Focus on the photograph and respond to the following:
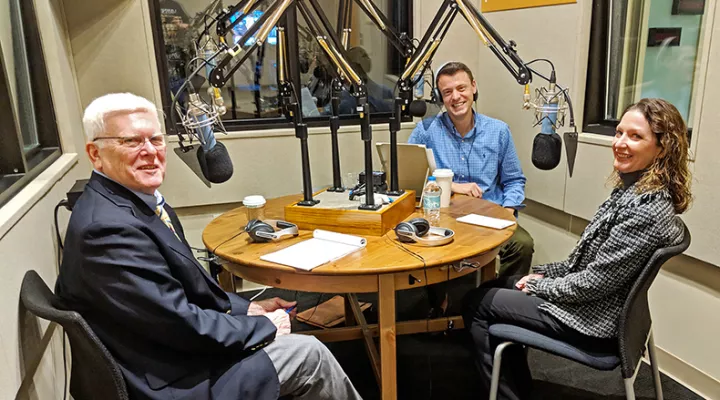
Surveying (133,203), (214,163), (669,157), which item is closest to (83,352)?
(133,203)

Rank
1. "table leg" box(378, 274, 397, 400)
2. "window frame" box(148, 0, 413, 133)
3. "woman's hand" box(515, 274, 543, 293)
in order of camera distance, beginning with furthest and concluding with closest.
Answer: "window frame" box(148, 0, 413, 133), "woman's hand" box(515, 274, 543, 293), "table leg" box(378, 274, 397, 400)

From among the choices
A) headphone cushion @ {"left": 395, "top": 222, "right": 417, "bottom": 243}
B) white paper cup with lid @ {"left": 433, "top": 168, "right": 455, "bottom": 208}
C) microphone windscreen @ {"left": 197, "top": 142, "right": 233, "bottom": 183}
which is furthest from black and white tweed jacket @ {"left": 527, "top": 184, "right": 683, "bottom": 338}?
microphone windscreen @ {"left": 197, "top": 142, "right": 233, "bottom": 183}

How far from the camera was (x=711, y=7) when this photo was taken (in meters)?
1.88

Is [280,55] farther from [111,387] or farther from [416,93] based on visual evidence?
[111,387]

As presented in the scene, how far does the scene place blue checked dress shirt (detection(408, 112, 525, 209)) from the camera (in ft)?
8.62

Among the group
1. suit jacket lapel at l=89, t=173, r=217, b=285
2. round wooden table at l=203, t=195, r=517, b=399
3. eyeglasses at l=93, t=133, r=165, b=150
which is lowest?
round wooden table at l=203, t=195, r=517, b=399

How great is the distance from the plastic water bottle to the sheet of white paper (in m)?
0.10

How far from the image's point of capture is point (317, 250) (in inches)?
68.5

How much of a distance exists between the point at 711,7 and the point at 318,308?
2331mm

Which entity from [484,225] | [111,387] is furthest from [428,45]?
[111,387]

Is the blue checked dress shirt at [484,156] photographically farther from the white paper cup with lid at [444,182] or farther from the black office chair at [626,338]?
the black office chair at [626,338]

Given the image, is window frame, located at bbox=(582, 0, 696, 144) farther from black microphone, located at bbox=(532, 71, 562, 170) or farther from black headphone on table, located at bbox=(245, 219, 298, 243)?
black headphone on table, located at bbox=(245, 219, 298, 243)

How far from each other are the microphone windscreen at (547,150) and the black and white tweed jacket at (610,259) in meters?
0.31

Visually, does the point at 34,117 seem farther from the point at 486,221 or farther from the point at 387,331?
the point at 486,221
